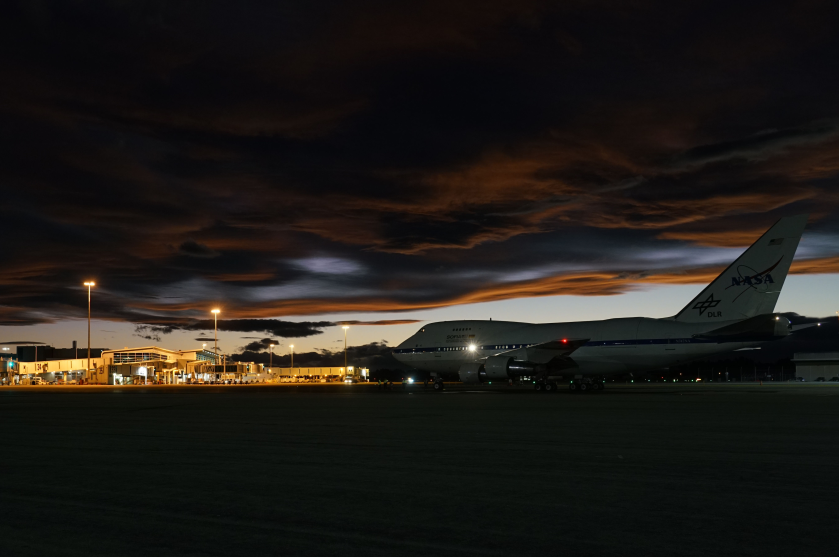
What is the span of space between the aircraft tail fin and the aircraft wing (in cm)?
669

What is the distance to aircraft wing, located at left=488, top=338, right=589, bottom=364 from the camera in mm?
39469

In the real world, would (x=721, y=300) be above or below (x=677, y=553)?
above

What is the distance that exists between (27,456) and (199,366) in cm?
13087

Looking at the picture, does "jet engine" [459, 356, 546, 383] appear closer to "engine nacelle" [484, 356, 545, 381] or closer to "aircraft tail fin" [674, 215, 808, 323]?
"engine nacelle" [484, 356, 545, 381]

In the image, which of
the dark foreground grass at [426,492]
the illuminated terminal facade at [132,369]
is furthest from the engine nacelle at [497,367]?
the illuminated terminal facade at [132,369]

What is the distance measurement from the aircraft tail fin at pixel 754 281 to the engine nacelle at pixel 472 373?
509 inches

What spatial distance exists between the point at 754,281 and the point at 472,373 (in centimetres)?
1753

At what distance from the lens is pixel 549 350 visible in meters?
40.7

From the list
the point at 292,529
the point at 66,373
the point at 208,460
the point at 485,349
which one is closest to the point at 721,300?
the point at 485,349

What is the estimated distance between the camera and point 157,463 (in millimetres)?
9562

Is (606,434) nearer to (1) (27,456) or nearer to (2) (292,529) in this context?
(2) (292,529)

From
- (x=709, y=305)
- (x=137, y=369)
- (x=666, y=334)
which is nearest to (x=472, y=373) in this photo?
(x=666, y=334)

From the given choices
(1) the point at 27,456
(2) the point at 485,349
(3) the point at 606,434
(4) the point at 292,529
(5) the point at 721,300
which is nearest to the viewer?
(4) the point at 292,529

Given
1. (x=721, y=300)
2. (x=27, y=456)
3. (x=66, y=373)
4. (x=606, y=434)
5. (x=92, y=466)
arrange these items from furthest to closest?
1. (x=66, y=373)
2. (x=721, y=300)
3. (x=606, y=434)
4. (x=27, y=456)
5. (x=92, y=466)
